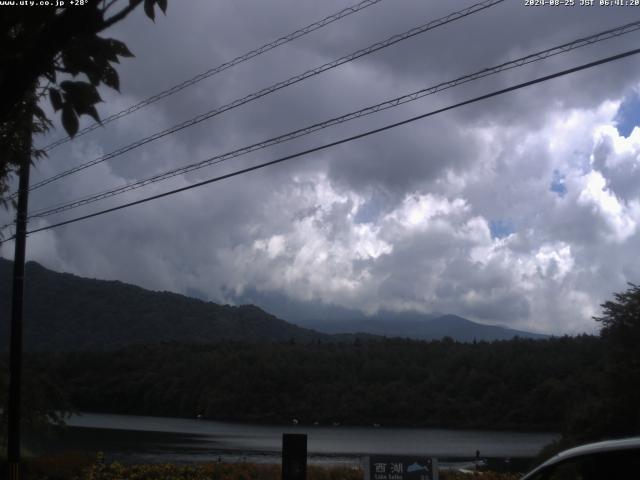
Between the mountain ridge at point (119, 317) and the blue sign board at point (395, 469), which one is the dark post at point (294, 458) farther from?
the mountain ridge at point (119, 317)

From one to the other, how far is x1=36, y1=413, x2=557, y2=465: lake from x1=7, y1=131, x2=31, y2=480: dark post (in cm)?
1630

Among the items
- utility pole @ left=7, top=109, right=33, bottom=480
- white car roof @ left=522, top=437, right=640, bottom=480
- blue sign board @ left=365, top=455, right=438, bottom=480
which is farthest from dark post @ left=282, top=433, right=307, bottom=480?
utility pole @ left=7, top=109, right=33, bottom=480

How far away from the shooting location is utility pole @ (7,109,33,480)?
58.3 feet

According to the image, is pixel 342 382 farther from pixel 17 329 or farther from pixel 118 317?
pixel 17 329

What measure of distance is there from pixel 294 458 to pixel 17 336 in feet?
30.7

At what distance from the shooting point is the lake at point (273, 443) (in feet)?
130

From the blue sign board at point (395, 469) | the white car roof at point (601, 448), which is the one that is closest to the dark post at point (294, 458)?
the blue sign board at point (395, 469)

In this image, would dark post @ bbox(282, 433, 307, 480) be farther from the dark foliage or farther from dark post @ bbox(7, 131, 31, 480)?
the dark foliage

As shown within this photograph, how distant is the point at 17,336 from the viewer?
61.8 ft

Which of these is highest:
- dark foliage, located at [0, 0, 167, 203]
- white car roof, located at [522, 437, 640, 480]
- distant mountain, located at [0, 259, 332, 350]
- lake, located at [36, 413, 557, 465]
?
distant mountain, located at [0, 259, 332, 350]

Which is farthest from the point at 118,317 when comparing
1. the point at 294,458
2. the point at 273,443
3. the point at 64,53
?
the point at 64,53

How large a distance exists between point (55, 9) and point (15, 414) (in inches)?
628

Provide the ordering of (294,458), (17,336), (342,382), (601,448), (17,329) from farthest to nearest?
(342,382), (17,329), (17,336), (294,458), (601,448)

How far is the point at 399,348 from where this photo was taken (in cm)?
9825
